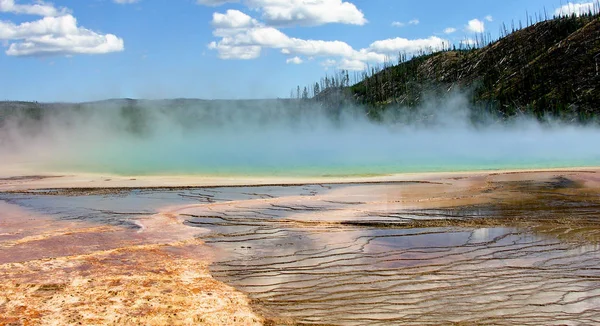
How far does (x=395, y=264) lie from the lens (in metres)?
7.96

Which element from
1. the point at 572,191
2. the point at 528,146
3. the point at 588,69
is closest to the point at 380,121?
the point at 588,69

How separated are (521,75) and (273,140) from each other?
101 feet

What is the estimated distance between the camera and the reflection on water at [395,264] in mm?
6102

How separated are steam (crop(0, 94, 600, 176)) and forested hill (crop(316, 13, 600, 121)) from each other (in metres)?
2.92

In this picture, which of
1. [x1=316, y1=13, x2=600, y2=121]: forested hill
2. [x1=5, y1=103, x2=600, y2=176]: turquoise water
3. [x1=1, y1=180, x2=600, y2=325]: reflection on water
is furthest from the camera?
[x1=316, y1=13, x2=600, y2=121]: forested hill

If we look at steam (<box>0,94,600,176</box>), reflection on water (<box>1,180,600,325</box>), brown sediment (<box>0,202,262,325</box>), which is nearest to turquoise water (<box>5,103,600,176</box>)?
steam (<box>0,94,600,176</box>)

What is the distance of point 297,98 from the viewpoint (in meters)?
118

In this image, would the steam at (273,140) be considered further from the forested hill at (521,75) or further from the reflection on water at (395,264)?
the reflection on water at (395,264)

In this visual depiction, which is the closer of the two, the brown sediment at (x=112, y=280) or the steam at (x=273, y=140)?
the brown sediment at (x=112, y=280)

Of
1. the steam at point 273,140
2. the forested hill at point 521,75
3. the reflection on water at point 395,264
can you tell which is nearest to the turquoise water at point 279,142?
the steam at point 273,140

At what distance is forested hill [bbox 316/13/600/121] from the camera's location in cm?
5600

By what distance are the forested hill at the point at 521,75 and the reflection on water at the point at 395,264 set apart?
4632cm

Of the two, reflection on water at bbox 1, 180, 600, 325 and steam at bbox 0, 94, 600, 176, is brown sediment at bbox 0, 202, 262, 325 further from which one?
steam at bbox 0, 94, 600, 176

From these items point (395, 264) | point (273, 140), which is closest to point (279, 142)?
point (273, 140)
